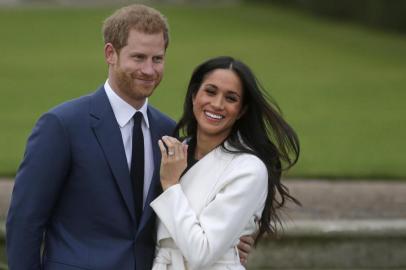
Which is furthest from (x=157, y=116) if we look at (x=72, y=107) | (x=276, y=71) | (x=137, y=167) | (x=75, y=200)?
(x=276, y=71)

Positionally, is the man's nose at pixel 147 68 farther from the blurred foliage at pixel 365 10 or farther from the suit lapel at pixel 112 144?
the blurred foliage at pixel 365 10

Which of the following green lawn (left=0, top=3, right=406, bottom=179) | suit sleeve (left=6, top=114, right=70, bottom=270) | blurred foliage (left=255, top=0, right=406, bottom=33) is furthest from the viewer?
blurred foliage (left=255, top=0, right=406, bottom=33)

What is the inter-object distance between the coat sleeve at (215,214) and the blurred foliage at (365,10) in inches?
794

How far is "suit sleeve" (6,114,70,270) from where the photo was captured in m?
3.62

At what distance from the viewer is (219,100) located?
3781mm

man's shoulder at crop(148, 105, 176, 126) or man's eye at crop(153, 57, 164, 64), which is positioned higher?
man's eye at crop(153, 57, 164, 64)

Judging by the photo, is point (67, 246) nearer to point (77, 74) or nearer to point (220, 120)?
point (220, 120)

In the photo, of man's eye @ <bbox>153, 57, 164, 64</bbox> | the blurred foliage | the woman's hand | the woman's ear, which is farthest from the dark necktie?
the blurred foliage

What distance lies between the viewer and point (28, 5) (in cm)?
2919

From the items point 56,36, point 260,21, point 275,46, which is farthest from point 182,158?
point 260,21

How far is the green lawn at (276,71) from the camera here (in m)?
11.3

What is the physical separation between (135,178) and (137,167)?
0.14 ft

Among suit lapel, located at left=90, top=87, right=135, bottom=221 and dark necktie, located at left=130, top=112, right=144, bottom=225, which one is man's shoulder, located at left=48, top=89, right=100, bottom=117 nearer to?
suit lapel, located at left=90, top=87, right=135, bottom=221

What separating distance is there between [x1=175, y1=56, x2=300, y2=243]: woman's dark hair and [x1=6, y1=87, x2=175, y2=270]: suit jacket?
1.25ft
